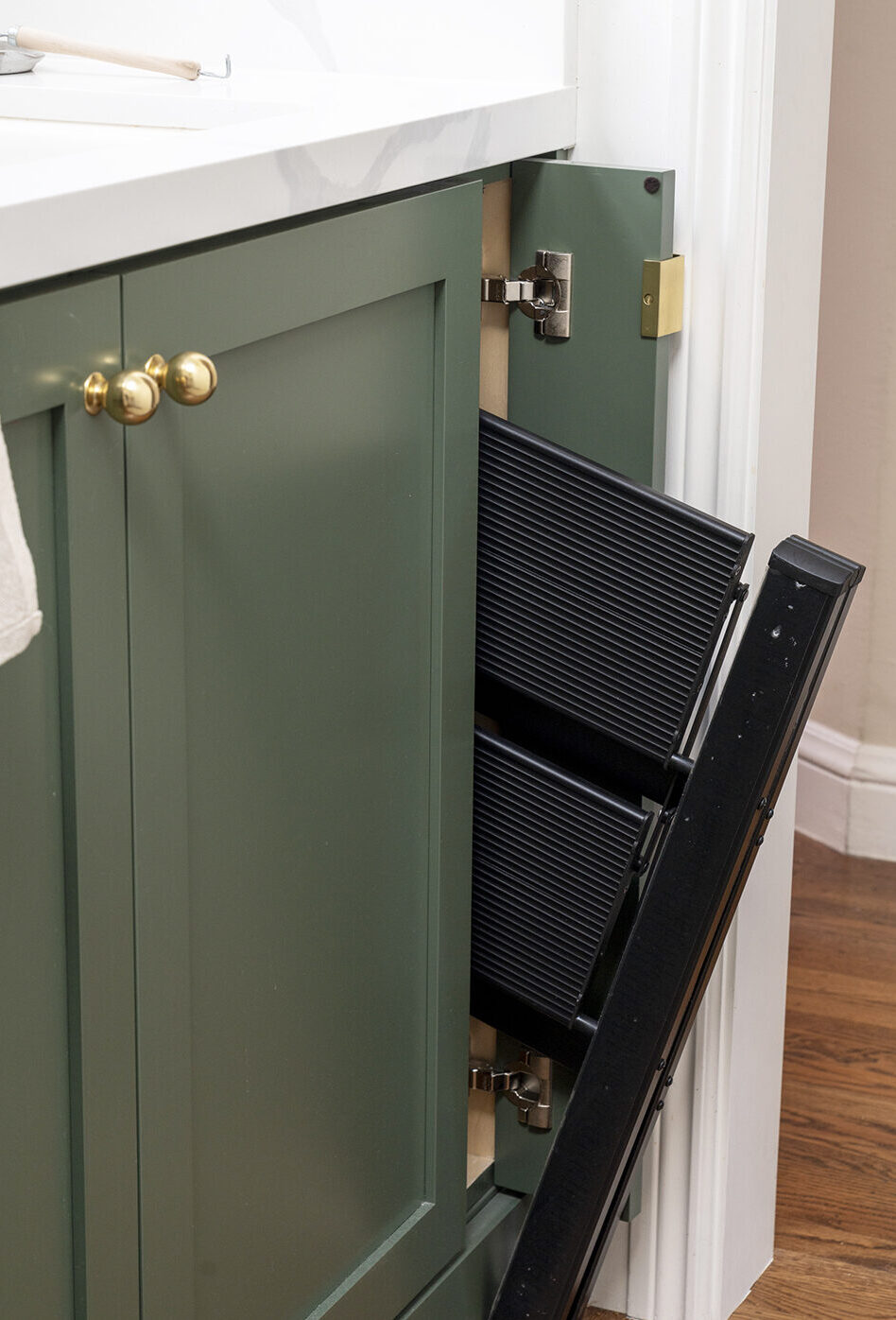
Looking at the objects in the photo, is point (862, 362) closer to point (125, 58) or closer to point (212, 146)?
point (125, 58)

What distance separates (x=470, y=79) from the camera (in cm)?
129

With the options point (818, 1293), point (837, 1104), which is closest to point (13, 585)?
point (818, 1293)

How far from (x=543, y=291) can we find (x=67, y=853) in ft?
2.00

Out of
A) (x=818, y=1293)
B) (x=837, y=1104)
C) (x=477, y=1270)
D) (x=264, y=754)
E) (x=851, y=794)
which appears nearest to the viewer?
(x=264, y=754)

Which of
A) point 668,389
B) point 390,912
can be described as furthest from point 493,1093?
A: point 668,389

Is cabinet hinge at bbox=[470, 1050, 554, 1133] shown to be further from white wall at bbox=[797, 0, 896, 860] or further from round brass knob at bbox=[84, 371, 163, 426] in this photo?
white wall at bbox=[797, 0, 896, 860]

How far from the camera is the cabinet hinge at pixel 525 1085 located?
143 centimetres

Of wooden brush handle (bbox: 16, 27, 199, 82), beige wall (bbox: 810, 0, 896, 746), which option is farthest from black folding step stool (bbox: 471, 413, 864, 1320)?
beige wall (bbox: 810, 0, 896, 746)

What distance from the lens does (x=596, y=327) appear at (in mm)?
1290

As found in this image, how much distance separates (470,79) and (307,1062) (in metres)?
0.73

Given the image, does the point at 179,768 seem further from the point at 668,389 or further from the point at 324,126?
the point at 668,389

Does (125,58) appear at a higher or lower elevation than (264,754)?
higher

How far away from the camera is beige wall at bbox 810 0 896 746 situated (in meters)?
2.40

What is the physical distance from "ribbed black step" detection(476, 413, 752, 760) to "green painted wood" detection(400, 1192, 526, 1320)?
0.46 m
